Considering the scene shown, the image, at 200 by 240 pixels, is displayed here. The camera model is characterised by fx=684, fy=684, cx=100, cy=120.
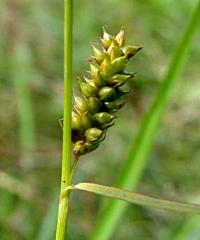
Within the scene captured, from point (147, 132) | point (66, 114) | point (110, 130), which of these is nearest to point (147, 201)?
point (66, 114)

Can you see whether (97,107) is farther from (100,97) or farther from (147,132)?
(147,132)

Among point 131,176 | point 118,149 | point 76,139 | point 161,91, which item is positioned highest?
point 76,139

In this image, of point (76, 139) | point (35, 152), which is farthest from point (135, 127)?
point (76, 139)

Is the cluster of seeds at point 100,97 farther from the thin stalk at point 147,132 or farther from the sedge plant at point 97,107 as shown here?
the thin stalk at point 147,132

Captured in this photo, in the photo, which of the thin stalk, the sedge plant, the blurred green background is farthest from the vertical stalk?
the blurred green background

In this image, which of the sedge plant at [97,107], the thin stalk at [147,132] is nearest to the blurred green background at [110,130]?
the thin stalk at [147,132]

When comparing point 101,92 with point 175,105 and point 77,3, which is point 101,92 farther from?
point 77,3
